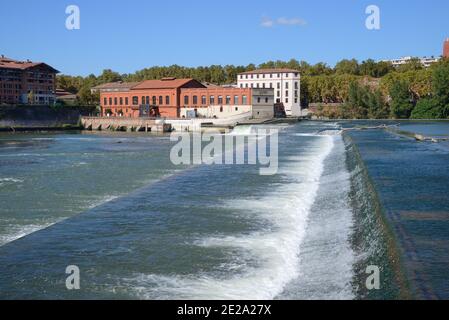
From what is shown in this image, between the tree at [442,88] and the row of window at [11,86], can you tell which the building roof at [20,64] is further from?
the tree at [442,88]

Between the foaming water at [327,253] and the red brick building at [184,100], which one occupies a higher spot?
the red brick building at [184,100]

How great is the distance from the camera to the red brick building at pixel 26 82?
284ft

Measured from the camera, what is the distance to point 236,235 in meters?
12.0

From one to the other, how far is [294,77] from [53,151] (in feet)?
199

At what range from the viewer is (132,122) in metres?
73.6

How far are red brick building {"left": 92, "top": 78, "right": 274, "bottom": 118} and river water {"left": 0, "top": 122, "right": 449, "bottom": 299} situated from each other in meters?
52.8

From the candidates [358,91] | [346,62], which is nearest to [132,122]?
[358,91]

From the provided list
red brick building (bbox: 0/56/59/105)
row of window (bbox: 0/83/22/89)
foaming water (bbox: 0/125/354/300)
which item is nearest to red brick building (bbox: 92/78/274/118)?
red brick building (bbox: 0/56/59/105)

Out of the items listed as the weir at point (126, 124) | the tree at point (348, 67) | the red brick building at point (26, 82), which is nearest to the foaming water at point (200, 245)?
the weir at point (126, 124)

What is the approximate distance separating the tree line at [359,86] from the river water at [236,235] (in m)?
64.3

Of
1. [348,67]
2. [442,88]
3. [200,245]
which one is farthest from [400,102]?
[200,245]
